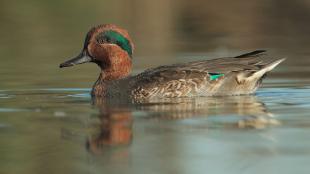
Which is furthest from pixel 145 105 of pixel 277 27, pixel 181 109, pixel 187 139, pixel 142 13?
pixel 142 13

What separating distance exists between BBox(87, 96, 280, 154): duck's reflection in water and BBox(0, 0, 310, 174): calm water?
0.01 m

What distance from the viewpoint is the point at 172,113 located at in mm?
10039

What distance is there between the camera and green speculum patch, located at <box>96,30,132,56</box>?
40.2 feet

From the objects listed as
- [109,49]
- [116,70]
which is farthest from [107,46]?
[116,70]

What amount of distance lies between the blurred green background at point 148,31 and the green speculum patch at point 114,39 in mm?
A: 1131

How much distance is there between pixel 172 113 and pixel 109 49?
8.35 ft

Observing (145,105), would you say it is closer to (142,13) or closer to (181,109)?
(181,109)

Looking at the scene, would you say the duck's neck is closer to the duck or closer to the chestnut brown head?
the chestnut brown head

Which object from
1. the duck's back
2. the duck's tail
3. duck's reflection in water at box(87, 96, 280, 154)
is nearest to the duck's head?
the duck's back

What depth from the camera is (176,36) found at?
2144 centimetres

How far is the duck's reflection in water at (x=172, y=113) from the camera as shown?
28.2 feet

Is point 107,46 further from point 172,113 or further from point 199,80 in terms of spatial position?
point 172,113

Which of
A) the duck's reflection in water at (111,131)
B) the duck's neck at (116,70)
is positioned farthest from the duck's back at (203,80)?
the duck's reflection in water at (111,131)

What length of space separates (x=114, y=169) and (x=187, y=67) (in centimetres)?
448
